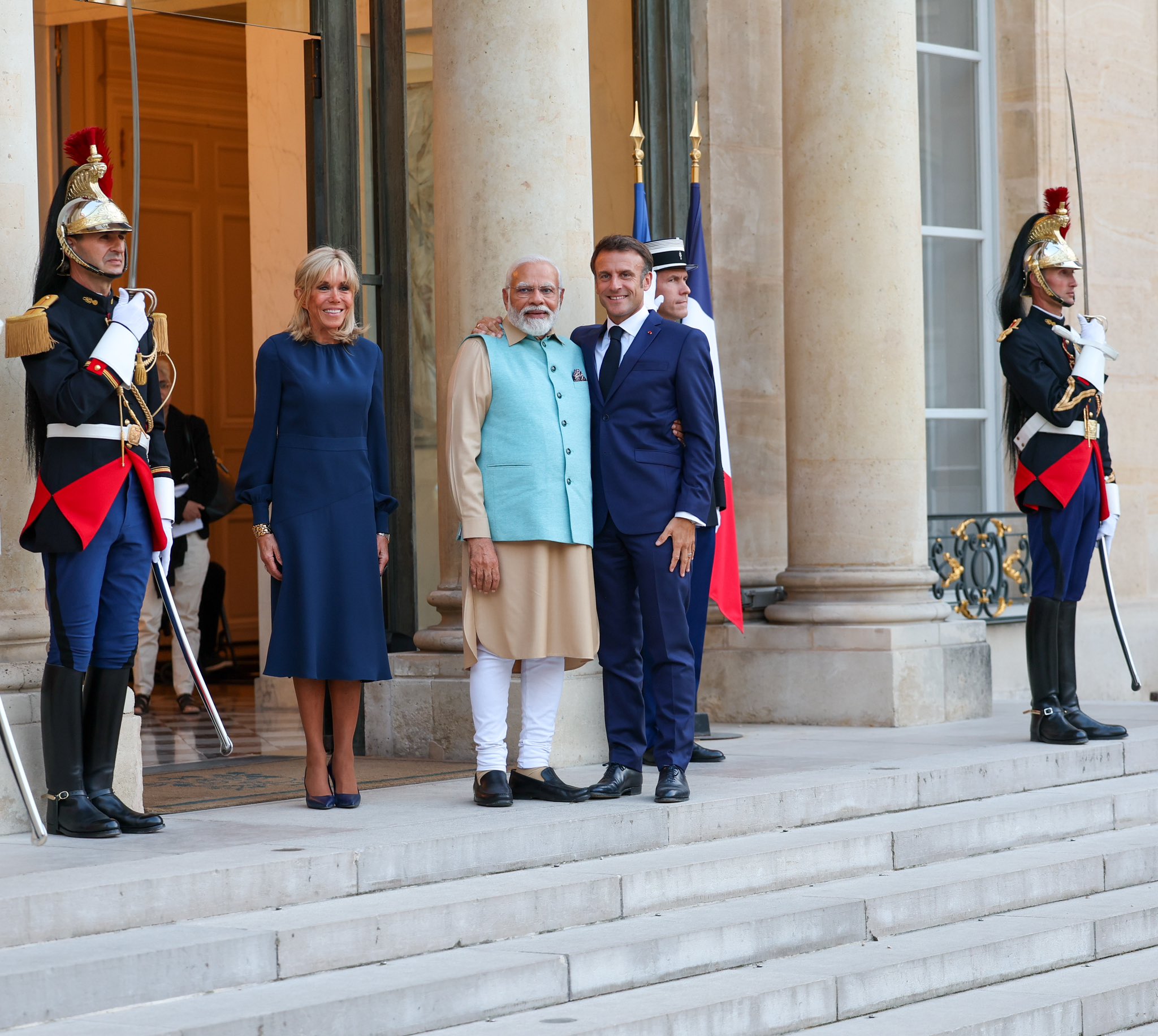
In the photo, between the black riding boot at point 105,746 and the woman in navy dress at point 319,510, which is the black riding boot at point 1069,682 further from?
the black riding boot at point 105,746

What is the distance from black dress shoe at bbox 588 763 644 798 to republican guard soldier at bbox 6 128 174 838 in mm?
1417

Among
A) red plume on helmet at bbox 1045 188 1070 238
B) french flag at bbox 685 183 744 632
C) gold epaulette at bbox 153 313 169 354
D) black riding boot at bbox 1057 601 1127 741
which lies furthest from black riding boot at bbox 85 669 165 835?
red plume on helmet at bbox 1045 188 1070 238

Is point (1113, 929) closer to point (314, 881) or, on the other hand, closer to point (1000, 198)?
point (314, 881)

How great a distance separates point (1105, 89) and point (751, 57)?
8.11ft

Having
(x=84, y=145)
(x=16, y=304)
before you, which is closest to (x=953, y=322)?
(x=84, y=145)

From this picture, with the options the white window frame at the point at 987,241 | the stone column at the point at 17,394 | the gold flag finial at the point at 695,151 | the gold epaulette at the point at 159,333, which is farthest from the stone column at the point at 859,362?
the stone column at the point at 17,394

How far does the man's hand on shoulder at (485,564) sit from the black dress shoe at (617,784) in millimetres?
721

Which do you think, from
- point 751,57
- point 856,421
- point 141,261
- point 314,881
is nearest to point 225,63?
point 141,261

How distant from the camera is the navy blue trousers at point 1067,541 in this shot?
782 cm

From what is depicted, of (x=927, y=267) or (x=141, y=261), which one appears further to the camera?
(x=141, y=261)

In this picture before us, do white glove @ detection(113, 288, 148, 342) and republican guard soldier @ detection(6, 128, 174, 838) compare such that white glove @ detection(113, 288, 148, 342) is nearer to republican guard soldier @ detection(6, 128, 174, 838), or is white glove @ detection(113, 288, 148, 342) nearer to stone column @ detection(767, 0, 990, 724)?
republican guard soldier @ detection(6, 128, 174, 838)

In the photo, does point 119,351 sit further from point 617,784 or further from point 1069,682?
point 1069,682

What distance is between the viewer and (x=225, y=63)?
47.3ft

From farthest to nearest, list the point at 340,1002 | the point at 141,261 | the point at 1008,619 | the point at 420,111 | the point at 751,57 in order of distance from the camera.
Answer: the point at 141,261, the point at 1008,619, the point at 751,57, the point at 420,111, the point at 340,1002
